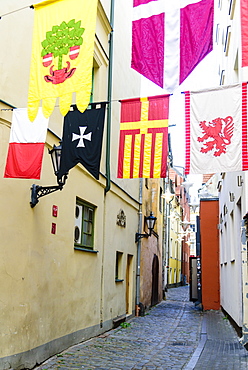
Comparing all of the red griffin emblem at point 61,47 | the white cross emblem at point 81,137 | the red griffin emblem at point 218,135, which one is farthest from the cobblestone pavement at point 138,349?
the red griffin emblem at point 61,47

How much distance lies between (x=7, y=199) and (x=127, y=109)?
235cm

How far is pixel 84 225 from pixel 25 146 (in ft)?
13.5

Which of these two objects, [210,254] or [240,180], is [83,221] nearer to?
[240,180]

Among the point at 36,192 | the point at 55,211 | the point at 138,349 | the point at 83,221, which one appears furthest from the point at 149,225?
the point at 36,192

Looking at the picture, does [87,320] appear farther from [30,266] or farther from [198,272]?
[198,272]

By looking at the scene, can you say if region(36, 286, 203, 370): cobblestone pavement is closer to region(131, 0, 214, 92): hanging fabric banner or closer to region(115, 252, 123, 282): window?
region(115, 252, 123, 282): window

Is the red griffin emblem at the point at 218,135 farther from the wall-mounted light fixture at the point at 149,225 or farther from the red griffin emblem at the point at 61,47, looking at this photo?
the wall-mounted light fixture at the point at 149,225

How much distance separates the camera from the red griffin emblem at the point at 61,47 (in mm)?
6195

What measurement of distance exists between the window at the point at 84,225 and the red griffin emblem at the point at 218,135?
13.3 ft

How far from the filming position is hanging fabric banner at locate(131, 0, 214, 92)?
661 centimetres

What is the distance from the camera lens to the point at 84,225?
1034 cm

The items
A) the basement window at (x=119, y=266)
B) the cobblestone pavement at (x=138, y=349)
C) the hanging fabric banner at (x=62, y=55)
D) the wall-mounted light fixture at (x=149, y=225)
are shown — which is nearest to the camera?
the hanging fabric banner at (x=62, y=55)

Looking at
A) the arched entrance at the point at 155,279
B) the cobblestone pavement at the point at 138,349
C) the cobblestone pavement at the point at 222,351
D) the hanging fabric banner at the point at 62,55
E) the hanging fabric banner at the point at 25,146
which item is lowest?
the cobblestone pavement at the point at 138,349

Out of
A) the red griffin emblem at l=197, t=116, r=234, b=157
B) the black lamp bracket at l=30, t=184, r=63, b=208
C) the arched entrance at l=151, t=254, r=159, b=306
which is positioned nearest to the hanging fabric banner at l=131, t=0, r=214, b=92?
the red griffin emblem at l=197, t=116, r=234, b=157
